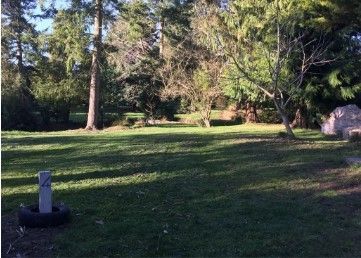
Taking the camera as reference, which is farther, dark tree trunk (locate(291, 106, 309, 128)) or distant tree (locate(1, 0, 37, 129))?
distant tree (locate(1, 0, 37, 129))

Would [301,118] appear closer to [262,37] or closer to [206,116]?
[206,116]

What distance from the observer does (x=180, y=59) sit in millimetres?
31516

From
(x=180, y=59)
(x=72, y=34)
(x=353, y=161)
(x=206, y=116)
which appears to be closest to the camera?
(x=353, y=161)

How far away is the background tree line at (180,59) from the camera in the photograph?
19016mm

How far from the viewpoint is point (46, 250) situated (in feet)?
17.3

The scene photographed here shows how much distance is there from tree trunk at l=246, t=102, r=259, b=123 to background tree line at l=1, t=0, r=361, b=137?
2.6 inches

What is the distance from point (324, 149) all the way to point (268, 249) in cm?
861

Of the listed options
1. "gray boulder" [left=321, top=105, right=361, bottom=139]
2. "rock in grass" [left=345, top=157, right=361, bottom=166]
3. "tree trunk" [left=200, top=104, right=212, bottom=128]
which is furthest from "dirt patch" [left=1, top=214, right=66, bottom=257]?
"tree trunk" [left=200, top=104, right=212, bottom=128]

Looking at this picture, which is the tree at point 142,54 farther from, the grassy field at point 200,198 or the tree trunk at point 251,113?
the grassy field at point 200,198

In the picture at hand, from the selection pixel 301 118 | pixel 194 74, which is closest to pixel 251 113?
pixel 194 74

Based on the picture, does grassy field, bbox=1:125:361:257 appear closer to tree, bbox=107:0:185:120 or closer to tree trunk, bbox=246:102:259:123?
tree trunk, bbox=246:102:259:123

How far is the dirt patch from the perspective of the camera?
204 inches

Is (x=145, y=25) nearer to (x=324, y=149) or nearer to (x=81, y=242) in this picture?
(x=324, y=149)

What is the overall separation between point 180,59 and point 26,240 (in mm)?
26536
